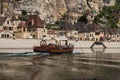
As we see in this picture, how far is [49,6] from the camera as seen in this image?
173 metres

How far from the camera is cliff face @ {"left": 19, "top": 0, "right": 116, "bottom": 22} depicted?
544 feet

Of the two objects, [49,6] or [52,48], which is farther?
[49,6]

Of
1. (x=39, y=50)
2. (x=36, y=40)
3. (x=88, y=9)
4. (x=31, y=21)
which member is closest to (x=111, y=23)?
(x=88, y=9)

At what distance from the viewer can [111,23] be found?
182125 mm

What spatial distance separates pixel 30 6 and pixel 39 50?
284ft

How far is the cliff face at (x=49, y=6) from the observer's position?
166 m

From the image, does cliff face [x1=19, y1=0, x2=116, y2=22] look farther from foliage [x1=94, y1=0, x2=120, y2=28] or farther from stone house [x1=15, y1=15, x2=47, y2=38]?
stone house [x1=15, y1=15, x2=47, y2=38]

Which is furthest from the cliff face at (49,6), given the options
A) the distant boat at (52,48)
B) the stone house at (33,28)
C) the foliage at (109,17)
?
the distant boat at (52,48)

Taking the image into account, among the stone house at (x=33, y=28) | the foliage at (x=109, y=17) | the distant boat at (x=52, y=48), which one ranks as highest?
the foliage at (x=109, y=17)

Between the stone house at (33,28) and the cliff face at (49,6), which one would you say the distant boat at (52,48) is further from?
the cliff face at (49,6)

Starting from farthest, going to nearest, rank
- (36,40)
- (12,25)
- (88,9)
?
(88,9)
(12,25)
(36,40)

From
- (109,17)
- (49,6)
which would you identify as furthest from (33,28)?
(109,17)

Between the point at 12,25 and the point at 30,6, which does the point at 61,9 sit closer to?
the point at 30,6

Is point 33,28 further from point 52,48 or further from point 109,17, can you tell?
point 109,17
